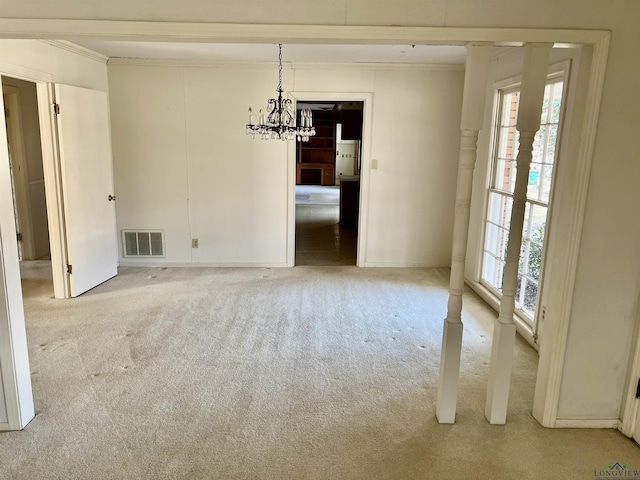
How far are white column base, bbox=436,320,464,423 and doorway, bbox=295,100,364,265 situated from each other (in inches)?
132

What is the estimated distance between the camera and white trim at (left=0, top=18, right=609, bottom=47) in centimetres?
204

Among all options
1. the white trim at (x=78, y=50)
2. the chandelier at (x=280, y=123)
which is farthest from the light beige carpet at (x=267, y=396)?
the white trim at (x=78, y=50)

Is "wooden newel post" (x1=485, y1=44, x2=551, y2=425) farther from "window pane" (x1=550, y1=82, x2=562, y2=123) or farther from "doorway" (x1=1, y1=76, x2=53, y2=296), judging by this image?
"doorway" (x1=1, y1=76, x2=53, y2=296)

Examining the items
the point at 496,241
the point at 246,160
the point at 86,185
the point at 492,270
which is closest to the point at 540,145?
the point at 496,241

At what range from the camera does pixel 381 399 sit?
9.18ft

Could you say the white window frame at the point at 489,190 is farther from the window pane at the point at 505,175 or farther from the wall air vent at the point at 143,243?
the wall air vent at the point at 143,243

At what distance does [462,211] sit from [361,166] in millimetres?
3217

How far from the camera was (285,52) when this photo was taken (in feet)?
15.2

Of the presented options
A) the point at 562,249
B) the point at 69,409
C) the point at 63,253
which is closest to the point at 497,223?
the point at 562,249

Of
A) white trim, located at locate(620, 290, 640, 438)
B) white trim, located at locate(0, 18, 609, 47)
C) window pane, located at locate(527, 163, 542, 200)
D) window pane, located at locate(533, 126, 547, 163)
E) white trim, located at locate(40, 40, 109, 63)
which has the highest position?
white trim, located at locate(40, 40, 109, 63)

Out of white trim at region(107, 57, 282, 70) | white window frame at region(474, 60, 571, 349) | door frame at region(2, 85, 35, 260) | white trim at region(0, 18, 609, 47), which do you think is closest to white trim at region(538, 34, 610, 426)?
white trim at region(0, 18, 609, 47)

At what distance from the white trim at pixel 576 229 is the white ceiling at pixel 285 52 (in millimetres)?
2345

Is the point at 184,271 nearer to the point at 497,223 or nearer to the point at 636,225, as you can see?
the point at 497,223

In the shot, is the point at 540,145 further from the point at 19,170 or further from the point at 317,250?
the point at 19,170
